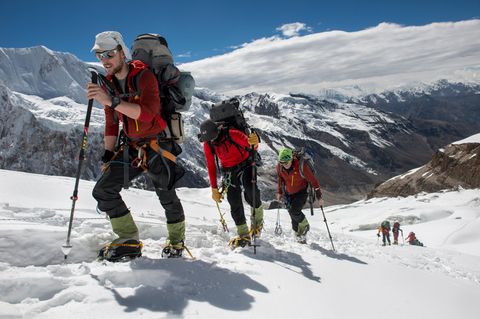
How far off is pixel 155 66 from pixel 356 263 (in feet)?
20.2

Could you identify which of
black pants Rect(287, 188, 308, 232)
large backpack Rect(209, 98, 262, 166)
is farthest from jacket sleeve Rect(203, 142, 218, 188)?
black pants Rect(287, 188, 308, 232)

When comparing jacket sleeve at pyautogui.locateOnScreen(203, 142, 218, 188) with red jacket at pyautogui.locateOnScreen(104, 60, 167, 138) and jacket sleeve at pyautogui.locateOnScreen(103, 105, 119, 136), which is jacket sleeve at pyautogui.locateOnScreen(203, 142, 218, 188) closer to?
jacket sleeve at pyautogui.locateOnScreen(103, 105, 119, 136)

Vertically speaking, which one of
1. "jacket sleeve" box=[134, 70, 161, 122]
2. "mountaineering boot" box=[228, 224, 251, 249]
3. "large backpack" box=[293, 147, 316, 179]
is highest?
"jacket sleeve" box=[134, 70, 161, 122]

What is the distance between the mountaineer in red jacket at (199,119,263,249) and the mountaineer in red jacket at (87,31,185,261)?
2242 millimetres

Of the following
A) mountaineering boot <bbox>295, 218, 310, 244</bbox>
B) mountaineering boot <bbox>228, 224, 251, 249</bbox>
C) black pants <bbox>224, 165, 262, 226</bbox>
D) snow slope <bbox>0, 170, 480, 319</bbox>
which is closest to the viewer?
snow slope <bbox>0, 170, 480, 319</bbox>

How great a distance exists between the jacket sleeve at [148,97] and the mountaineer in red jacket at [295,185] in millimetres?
5975

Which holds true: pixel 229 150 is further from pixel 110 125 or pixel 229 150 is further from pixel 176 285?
pixel 176 285

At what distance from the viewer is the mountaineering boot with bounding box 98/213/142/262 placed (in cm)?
635

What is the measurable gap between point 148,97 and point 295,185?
6611mm

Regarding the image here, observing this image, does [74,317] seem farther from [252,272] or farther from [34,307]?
[252,272]

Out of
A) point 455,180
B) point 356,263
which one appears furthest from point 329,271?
point 455,180

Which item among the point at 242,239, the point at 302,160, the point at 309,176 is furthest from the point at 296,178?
the point at 242,239

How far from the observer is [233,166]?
9.21 m

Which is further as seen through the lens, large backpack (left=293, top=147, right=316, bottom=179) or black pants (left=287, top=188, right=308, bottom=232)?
black pants (left=287, top=188, right=308, bottom=232)
